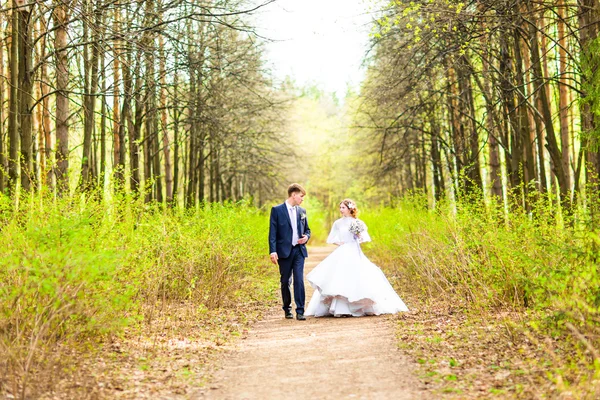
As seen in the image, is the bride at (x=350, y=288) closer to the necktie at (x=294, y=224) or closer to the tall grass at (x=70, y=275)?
the necktie at (x=294, y=224)

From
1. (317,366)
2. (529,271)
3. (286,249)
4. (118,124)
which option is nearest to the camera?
(317,366)

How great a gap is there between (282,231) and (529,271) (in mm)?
4245

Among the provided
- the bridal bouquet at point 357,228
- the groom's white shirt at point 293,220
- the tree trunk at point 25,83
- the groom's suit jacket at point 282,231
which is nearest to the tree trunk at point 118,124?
the tree trunk at point 25,83

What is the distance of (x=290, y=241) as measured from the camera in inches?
423

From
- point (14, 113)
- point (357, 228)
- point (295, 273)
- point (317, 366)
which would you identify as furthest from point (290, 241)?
point (14, 113)

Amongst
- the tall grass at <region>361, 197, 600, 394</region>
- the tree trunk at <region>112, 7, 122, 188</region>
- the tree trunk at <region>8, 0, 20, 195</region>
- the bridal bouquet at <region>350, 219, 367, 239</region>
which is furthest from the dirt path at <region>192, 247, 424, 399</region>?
the tree trunk at <region>8, 0, 20, 195</region>

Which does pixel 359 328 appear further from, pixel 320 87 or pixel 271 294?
pixel 320 87

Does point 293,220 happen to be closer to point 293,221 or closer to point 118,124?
point 293,221

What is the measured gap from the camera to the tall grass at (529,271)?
240 inches

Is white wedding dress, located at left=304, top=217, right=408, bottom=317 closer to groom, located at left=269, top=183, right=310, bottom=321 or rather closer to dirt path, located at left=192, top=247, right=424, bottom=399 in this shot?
groom, located at left=269, top=183, right=310, bottom=321

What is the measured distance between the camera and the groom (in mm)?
10695

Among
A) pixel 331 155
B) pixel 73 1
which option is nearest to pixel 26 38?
pixel 73 1

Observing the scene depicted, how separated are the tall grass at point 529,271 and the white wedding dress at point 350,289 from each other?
81 centimetres

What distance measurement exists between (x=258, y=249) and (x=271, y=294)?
3.48 metres
